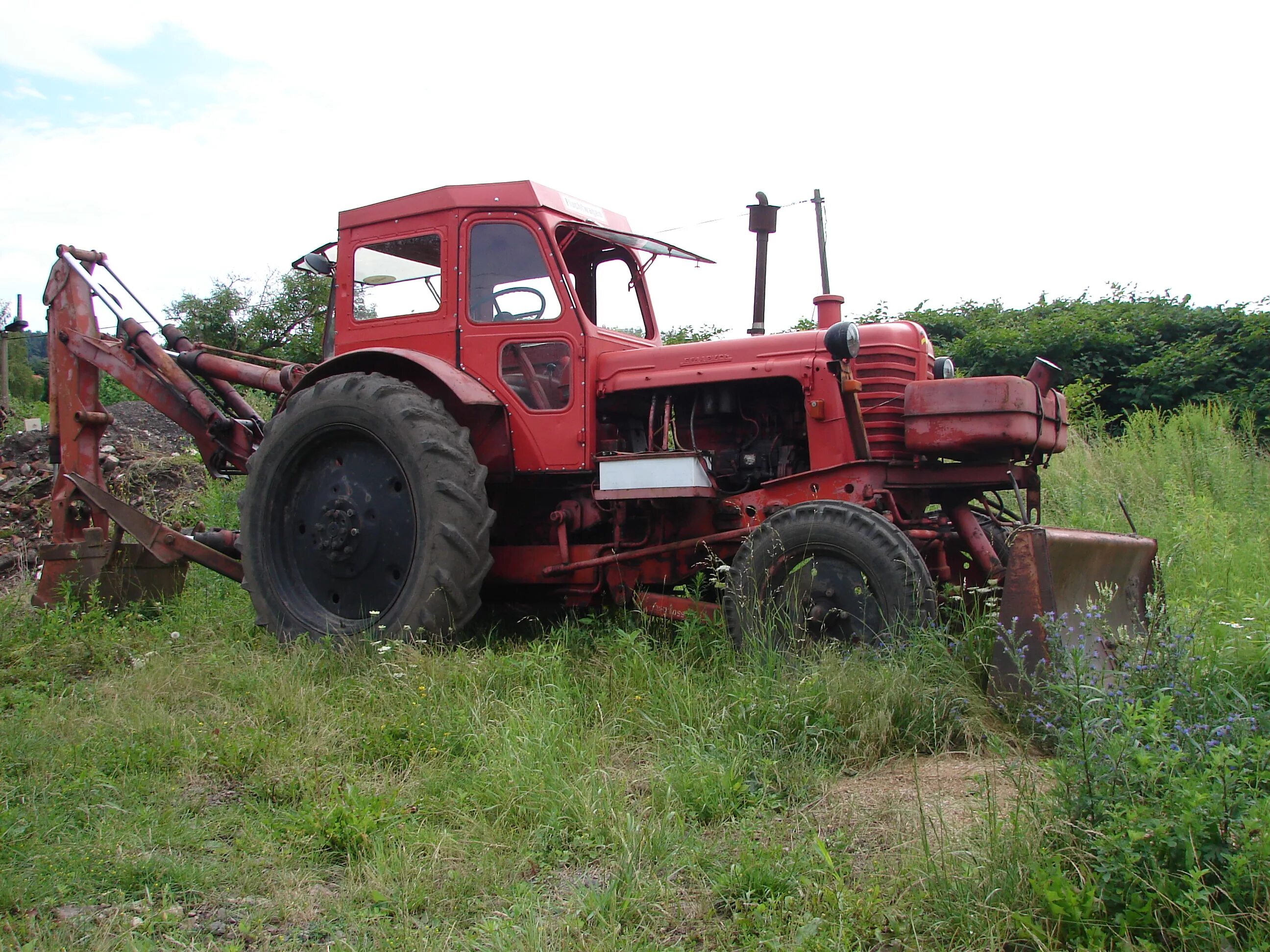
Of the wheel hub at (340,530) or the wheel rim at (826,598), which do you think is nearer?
the wheel rim at (826,598)

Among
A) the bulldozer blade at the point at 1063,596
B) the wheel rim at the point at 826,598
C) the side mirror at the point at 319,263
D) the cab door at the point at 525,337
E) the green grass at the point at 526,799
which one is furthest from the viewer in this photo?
the side mirror at the point at 319,263

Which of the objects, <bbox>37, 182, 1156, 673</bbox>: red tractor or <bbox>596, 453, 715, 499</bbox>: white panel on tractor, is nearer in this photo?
<bbox>37, 182, 1156, 673</bbox>: red tractor

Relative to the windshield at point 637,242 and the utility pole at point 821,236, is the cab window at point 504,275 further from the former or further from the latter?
the utility pole at point 821,236

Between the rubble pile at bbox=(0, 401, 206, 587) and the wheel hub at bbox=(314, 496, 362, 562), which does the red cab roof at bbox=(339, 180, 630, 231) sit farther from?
the rubble pile at bbox=(0, 401, 206, 587)

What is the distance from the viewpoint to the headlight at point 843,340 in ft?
15.5

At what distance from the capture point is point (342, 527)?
219 inches

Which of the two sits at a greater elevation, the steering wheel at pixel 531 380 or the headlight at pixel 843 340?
the headlight at pixel 843 340

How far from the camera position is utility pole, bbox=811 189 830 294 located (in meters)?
13.0

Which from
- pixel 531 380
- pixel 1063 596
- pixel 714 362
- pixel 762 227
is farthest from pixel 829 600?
pixel 762 227

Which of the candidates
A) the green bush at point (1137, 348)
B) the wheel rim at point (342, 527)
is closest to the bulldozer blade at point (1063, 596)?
the wheel rim at point (342, 527)

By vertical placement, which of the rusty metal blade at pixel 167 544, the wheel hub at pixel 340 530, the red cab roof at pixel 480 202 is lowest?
the rusty metal blade at pixel 167 544

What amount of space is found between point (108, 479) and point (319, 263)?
5404 millimetres

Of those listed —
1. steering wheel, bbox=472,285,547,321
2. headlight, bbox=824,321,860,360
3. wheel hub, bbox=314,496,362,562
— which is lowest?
wheel hub, bbox=314,496,362,562

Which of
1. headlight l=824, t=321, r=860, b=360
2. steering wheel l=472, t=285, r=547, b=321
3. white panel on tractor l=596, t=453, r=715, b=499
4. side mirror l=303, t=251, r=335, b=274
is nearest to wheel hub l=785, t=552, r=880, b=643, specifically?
white panel on tractor l=596, t=453, r=715, b=499
